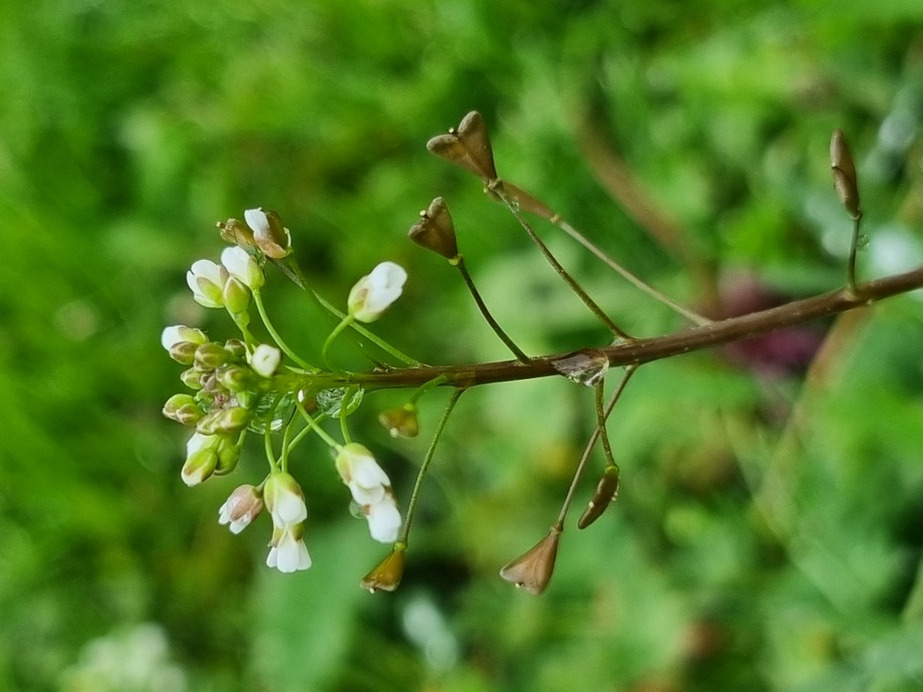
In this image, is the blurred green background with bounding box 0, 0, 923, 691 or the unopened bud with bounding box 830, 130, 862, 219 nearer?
the unopened bud with bounding box 830, 130, 862, 219

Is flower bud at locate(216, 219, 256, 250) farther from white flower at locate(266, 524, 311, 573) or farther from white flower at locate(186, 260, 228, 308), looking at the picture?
white flower at locate(266, 524, 311, 573)

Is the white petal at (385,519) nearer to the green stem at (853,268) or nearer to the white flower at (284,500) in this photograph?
the white flower at (284,500)

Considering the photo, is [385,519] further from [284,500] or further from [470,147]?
[470,147]

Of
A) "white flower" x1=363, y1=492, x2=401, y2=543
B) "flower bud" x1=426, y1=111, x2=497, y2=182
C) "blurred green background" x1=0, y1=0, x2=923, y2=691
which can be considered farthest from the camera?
"blurred green background" x1=0, y1=0, x2=923, y2=691

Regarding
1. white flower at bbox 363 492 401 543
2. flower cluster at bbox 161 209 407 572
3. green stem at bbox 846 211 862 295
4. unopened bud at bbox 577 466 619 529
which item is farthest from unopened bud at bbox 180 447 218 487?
green stem at bbox 846 211 862 295

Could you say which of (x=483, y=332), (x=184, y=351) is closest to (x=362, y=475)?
(x=184, y=351)

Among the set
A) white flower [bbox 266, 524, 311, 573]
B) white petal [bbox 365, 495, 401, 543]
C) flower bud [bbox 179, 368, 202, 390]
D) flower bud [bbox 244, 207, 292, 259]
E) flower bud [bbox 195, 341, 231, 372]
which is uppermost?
flower bud [bbox 244, 207, 292, 259]

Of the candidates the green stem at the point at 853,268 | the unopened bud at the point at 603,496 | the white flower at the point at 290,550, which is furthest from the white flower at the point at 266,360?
the green stem at the point at 853,268
